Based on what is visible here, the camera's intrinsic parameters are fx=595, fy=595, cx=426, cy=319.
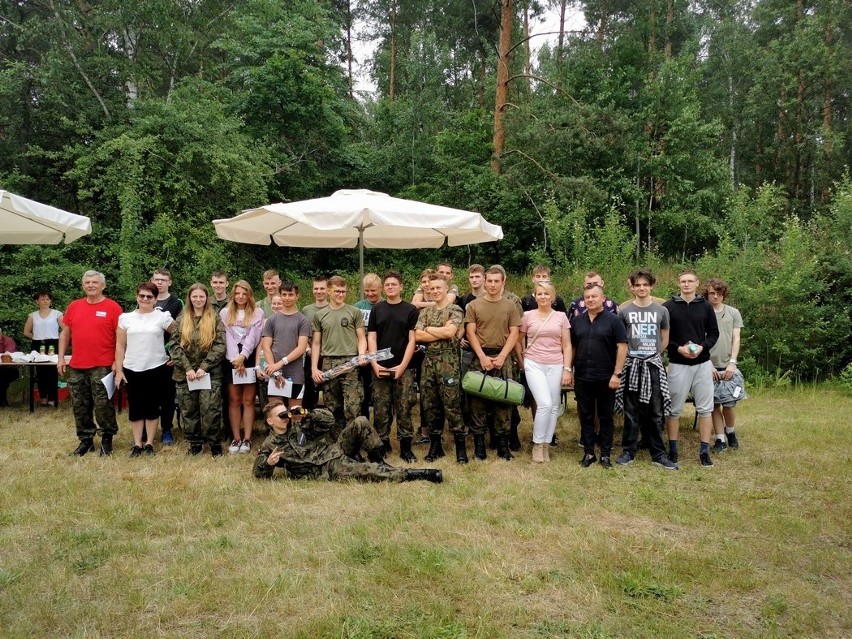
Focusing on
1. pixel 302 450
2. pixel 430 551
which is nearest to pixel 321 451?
pixel 302 450

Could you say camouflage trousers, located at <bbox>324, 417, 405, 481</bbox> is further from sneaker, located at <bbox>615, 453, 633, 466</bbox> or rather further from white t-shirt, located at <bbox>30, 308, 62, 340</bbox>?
white t-shirt, located at <bbox>30, 308, 62, 340</bbox>

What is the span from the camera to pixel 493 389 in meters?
5.36

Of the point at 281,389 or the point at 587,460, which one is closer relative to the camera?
the point at 587,460

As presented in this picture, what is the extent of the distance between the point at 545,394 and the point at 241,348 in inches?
117

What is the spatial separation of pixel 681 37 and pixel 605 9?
3.46m

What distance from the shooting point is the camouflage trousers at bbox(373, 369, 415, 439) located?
561 cm

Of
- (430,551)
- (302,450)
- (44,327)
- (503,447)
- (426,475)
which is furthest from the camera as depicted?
(44,327)

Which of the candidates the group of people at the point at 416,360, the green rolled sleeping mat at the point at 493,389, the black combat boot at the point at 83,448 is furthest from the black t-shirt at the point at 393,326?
the black combat boot at the point at 83,448

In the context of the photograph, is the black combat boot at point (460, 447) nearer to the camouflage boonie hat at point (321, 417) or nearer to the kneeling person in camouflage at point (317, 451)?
the kneeling person in camouflage at point (317, 451)

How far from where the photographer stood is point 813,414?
308 inches

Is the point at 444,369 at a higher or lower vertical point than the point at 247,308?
lower

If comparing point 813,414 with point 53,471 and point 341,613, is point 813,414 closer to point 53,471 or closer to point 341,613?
point 341,613

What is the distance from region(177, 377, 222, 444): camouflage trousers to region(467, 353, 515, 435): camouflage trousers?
239cm

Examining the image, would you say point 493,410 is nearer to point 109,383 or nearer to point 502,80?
point 109,383
